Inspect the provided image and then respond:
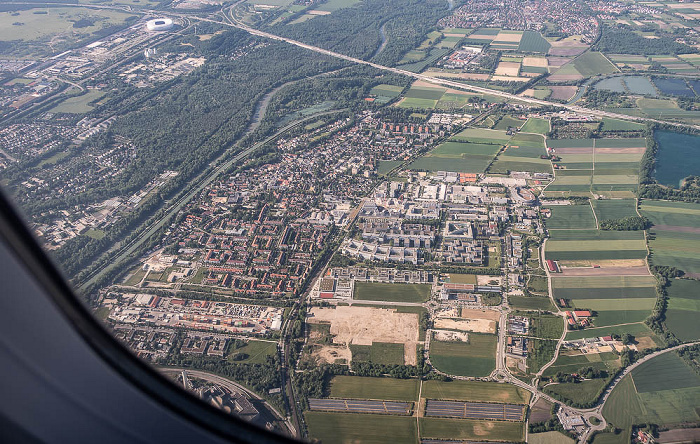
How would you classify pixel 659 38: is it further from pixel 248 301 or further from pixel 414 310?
pixel 248 301

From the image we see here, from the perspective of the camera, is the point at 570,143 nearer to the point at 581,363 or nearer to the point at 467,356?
the point at 581,363

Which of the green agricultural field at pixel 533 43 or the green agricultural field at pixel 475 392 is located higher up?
the green agricultural field at pixel 533 43

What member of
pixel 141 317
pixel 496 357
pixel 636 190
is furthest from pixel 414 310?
pixel 636 190

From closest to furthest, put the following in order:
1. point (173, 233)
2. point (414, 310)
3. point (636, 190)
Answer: point (414, 310), point (173, 233), point (636, 190)

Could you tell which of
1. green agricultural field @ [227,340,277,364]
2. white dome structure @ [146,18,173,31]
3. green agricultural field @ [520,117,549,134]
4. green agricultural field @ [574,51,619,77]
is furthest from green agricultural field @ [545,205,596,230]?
white dome structure @ [146,18,173,31]

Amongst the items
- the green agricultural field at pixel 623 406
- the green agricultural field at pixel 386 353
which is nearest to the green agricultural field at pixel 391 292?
the green agricultural field at pixel 386 353

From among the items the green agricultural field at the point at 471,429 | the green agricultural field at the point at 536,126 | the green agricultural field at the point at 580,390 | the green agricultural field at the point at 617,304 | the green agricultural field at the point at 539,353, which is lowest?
the green agricultural field at the point at 471,429

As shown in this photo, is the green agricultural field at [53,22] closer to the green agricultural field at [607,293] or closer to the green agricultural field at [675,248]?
the green agricultural field at [607,293]
